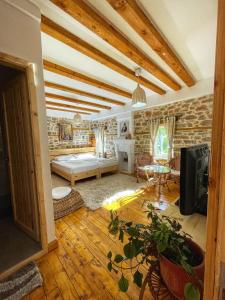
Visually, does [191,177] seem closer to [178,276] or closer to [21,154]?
[178,276]

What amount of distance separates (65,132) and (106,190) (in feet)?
13.8

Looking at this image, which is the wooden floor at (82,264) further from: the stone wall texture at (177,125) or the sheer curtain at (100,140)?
the sheer curtain at (100,140)

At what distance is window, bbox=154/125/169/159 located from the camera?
4.50 metres

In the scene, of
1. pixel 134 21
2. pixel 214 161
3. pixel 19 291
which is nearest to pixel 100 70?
pixel 134 21

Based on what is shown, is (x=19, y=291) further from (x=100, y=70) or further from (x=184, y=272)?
(x=100, y=70)

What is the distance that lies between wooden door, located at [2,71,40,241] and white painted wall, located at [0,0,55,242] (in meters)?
0.13

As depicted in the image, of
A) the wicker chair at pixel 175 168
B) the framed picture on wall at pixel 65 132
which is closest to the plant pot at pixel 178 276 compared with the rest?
the wicker chair at pixel 175 168

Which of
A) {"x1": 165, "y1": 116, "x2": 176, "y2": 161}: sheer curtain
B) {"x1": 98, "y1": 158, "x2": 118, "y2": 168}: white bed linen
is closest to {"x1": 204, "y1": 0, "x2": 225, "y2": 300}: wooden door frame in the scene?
{"x1": 165, "y1": 116, "x2": 176, "y2": 161}: sheer curtain

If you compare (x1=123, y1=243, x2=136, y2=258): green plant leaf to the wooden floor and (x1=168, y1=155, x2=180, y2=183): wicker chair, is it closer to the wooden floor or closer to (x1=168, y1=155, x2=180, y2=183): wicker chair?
the wooden floor

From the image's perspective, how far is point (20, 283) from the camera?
1372mm

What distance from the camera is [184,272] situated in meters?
0.64

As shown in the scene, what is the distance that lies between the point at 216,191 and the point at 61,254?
1923mm

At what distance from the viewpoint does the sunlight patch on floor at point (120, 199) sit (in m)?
2.96

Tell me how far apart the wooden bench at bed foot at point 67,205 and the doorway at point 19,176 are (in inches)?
21.7
